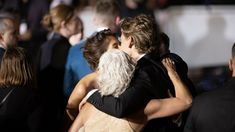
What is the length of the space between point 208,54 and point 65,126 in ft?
13.9

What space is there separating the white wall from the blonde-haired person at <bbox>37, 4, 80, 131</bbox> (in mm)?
2719

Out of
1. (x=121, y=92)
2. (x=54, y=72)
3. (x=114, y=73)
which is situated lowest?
(x=54, y=72)

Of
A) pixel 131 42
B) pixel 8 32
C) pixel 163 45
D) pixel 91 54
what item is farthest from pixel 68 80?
pixel 131 42

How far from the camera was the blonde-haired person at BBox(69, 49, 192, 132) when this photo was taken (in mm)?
3568

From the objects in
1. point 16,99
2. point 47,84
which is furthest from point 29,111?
point 47,84

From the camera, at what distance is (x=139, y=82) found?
362cm

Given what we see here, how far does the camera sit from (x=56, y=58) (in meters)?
5.53

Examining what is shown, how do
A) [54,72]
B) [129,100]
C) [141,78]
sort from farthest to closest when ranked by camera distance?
1. [54,72]
2. [141,78]
3. [129,100]

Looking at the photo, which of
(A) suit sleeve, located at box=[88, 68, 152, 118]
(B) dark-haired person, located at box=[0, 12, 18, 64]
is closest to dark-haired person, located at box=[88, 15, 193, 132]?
(A) suit sleeve, located at box=[88, 68, 152, 118]

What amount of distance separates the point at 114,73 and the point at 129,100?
0.18 metres

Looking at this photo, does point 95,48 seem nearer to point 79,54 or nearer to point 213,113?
point 79,54

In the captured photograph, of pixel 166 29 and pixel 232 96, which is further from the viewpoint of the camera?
pixel 166 29

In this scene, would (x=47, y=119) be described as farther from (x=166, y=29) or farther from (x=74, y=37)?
(x=166, y=29)

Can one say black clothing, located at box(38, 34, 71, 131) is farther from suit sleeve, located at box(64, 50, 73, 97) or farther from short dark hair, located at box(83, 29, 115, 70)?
short dark hair, located at box(83, 29, 115, 70)
